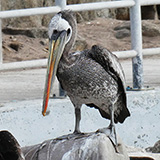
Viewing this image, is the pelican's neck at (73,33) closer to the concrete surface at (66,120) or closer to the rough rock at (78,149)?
the rough rock at (78,149)

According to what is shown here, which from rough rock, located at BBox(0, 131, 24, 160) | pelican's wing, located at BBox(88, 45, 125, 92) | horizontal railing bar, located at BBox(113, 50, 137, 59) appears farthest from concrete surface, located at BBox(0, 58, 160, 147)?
rough rock, located at BBox(0, 131, 24, 160)

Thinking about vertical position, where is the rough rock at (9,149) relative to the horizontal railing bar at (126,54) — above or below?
below

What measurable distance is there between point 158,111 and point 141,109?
17 cm

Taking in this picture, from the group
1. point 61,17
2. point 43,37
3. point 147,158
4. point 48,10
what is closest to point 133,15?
point 48,10

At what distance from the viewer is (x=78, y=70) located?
3465 mm

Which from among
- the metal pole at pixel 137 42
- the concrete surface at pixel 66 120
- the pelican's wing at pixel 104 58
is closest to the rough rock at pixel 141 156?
the concrete surface at pixel 66 120

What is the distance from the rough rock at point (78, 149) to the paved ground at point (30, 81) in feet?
7.37

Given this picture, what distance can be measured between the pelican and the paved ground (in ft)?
7.36

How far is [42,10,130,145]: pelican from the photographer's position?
134 inches

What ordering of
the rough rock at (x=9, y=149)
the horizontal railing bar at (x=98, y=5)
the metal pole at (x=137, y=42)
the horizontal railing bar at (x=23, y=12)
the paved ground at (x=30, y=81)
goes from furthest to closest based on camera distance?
the paved ground at (x=30, y=81) → the metal pole at (x=137, y=42) → the horizontal railing bar at (x=98, y=5) → the horizontal railing bar at (x=23, y=12) → the rough rock at (x=9, y=149)

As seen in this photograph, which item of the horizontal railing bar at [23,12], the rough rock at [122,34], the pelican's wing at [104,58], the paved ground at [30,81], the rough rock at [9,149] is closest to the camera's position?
the rough rock at [9,149]

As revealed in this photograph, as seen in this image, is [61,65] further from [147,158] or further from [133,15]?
[133,15]

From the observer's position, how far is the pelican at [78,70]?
11.2 feet

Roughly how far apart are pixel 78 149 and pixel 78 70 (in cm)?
49
